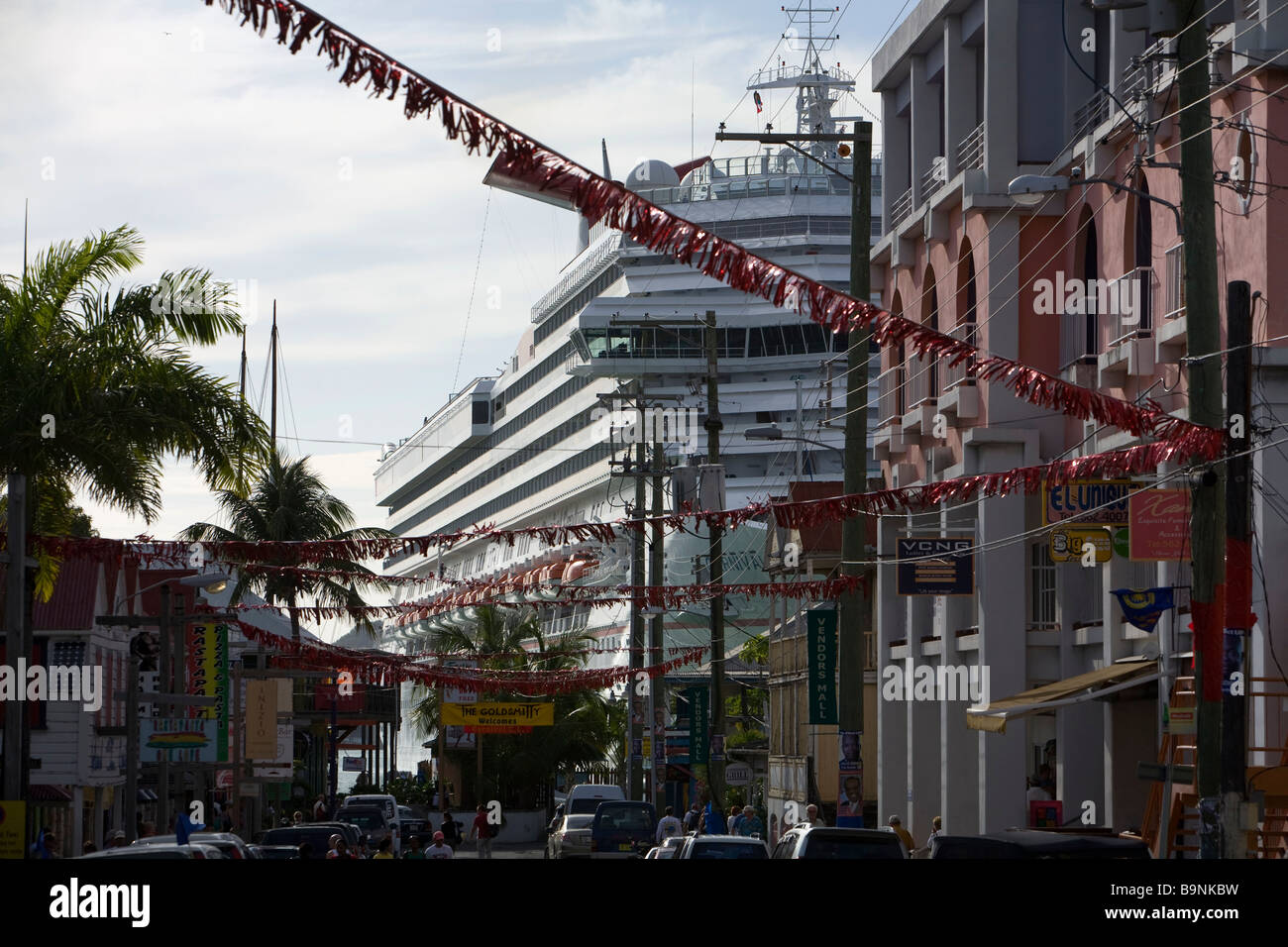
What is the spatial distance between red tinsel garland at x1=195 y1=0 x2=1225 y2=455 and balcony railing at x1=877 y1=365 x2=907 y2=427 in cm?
2302

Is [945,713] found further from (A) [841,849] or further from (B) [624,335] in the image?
(B) [624,335]

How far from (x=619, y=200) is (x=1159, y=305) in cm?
1498

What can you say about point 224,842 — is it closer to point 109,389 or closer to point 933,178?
point 109,389

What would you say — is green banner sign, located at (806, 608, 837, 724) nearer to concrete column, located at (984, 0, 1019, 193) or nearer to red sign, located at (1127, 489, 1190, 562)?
concrete column, located at (984, 0, 1019, 193)

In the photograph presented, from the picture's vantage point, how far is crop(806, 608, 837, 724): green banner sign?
35.7 m

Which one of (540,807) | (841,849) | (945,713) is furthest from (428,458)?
(841,849)

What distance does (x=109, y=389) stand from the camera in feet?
75.5

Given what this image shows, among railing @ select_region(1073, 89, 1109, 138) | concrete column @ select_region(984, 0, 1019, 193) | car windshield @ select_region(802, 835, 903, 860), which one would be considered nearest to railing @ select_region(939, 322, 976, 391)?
concrete column @ select_region(984, 0, 1019, 193)

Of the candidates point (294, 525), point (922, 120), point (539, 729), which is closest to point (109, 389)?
Answer: point (922, 120)

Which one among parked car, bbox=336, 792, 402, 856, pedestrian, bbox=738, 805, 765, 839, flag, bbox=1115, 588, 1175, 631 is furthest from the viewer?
parked car, bbox=336, 792, 402, 856

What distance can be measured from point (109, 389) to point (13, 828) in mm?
6437

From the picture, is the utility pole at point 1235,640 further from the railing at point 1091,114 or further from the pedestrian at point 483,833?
the pedestrian at point 483,833
